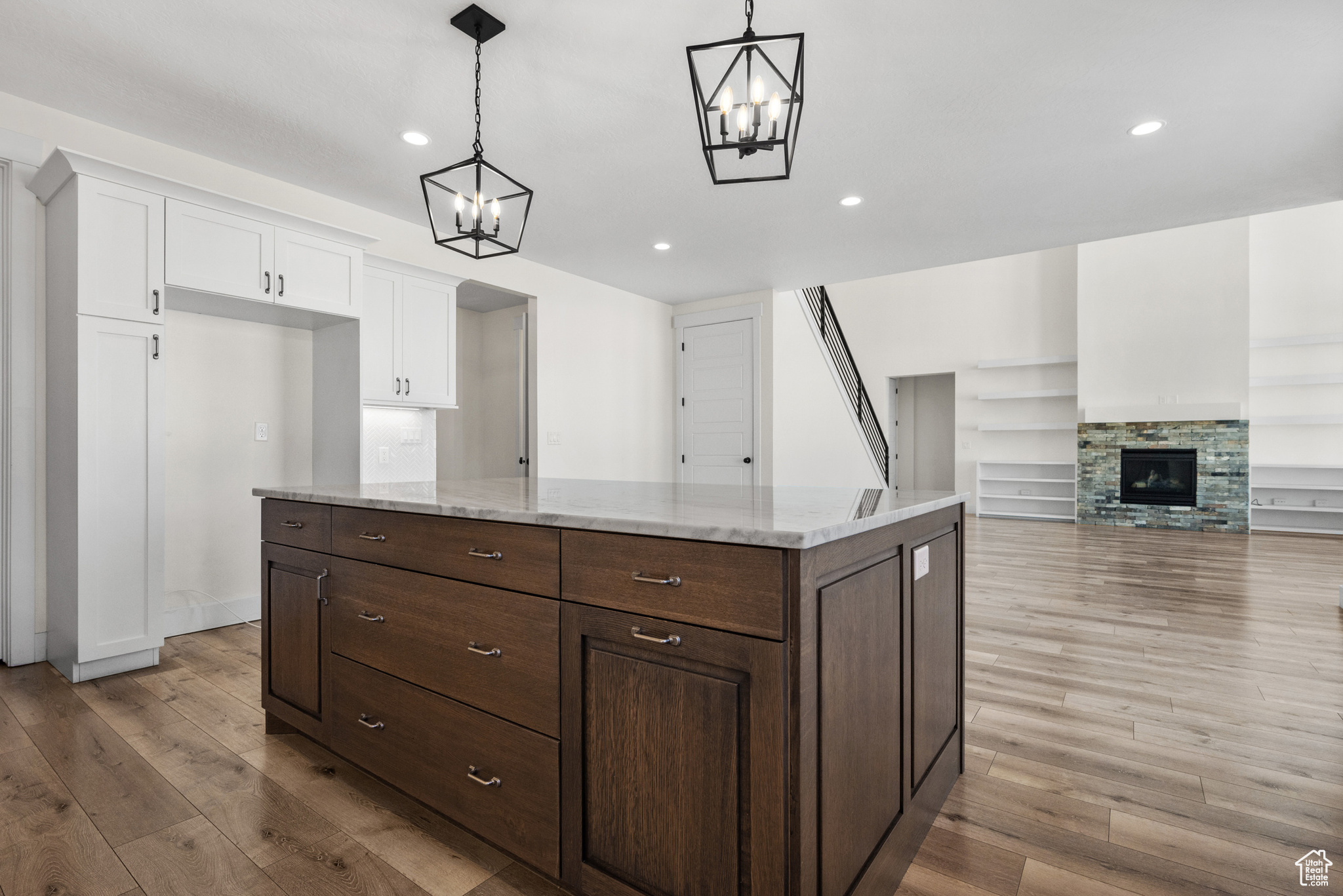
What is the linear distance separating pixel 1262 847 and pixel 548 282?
202 inches

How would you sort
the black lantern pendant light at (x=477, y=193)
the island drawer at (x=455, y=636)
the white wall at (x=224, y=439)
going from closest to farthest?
the island drawer at (x=455, y=636) < the black lantern pendant light at (x=477, y=193) < the white wall at (x=224, y=439)

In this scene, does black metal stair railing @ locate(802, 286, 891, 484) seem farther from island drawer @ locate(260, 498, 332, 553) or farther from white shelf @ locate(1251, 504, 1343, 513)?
island drawer @ locate(260, 498, 332, 553)

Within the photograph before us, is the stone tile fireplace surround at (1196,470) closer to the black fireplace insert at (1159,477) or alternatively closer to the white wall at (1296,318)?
the black fireplace insert at (1159,477)

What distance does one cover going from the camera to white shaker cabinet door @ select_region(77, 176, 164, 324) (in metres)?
2.69

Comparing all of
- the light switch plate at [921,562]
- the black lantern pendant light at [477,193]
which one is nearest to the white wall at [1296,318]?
the light switch plate at [921,562]

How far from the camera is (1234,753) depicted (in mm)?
2041

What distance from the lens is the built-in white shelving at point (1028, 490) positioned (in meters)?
8.37

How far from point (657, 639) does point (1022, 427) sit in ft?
Result: 28.8

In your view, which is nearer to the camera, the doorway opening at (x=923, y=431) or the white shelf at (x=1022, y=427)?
the white shelf at (x=1022, y=427)

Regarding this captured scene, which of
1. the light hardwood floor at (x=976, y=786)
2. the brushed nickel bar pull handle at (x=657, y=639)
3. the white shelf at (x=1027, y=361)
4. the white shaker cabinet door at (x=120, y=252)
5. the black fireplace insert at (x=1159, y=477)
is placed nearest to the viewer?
the brushed nickel bar pull handle at (x=657, y=639)

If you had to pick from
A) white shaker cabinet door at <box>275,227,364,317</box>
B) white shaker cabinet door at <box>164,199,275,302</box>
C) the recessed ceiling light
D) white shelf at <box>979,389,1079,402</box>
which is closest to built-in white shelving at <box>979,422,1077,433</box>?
white shelf at <box>979,389,1079,402</box>

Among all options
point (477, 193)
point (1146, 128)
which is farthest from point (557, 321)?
point (1146, 128)

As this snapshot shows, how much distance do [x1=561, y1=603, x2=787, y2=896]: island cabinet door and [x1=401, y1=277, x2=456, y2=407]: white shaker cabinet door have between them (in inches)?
127

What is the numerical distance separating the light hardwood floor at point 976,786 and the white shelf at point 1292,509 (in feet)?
17.1
